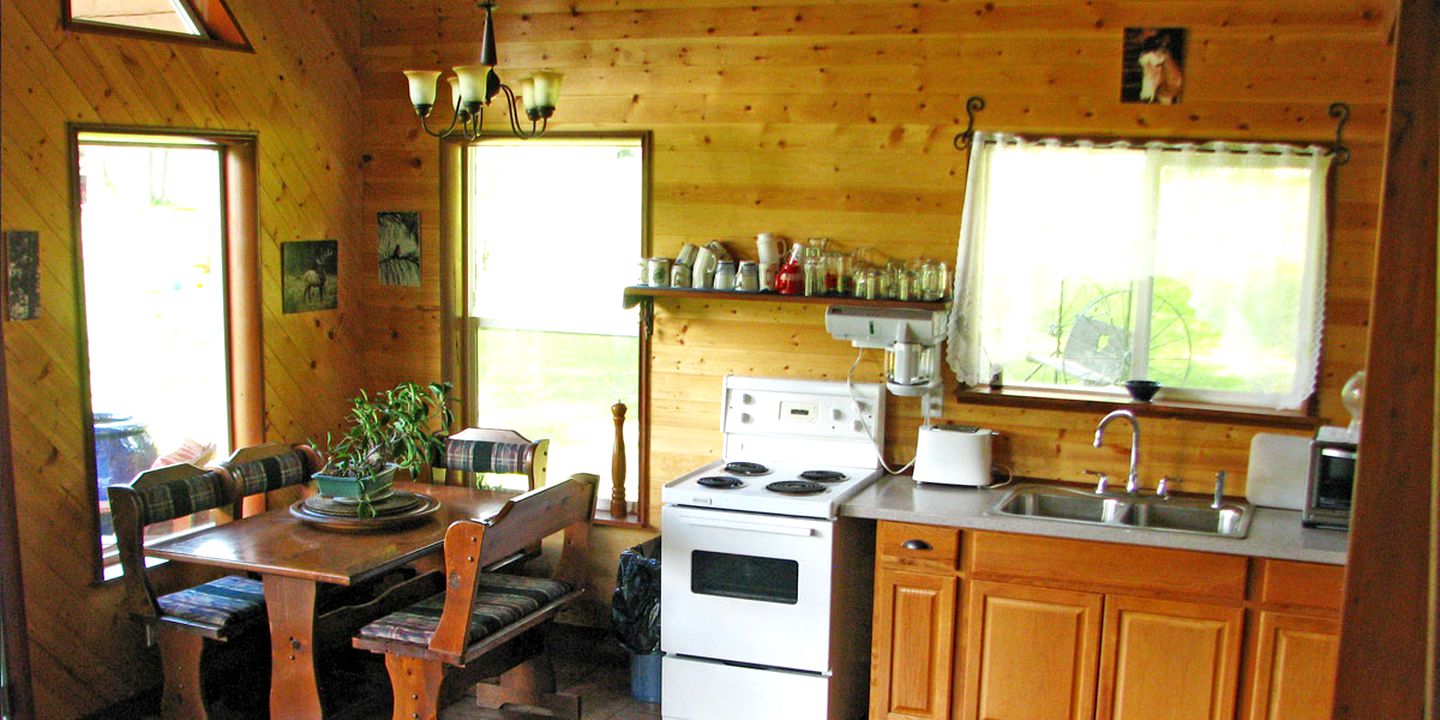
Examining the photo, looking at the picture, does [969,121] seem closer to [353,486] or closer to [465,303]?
[465,303]

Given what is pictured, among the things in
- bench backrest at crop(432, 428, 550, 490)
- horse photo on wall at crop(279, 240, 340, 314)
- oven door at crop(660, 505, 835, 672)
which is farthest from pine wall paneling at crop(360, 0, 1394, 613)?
oven door at crop(660, 505, 835, 672)

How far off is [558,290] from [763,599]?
5.16 feet

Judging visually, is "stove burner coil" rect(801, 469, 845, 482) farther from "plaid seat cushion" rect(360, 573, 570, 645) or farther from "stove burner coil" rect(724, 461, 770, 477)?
"plaid seat cushion" rect(360, 573, 570, 645)

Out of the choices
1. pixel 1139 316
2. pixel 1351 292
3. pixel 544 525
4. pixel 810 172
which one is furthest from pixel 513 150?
pixel 1351 292

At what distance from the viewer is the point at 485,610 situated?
371 centimetres

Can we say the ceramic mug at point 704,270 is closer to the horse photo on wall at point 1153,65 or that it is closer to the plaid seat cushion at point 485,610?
the plaid seat cushion at point 485,610

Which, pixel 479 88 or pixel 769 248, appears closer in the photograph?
pixel 479 88

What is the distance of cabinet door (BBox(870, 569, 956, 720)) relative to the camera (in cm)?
378

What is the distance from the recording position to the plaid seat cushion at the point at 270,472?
4.07m

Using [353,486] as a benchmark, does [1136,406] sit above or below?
above

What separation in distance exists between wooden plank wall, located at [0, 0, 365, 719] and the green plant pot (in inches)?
27.5

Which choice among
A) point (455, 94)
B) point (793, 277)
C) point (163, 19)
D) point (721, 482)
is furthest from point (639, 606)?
point (163, 19)

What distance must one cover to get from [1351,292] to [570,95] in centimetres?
271

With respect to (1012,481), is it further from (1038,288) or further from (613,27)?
(613,27)
